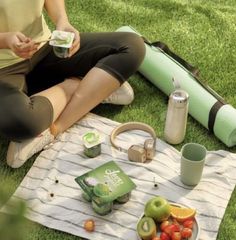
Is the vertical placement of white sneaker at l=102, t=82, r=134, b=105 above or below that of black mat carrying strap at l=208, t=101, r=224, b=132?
below

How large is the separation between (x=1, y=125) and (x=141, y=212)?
548 mm

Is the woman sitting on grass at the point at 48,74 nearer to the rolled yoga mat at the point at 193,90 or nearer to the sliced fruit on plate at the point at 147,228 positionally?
the rolled yoga mat at the point at 193,90

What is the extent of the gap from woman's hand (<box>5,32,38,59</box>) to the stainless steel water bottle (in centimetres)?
51

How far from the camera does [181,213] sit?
50.1 inches

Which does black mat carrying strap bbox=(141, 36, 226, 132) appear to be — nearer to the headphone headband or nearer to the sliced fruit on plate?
the headphone headband

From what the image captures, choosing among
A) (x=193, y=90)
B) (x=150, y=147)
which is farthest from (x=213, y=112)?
(x=150, y=147)

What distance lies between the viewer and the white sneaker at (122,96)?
5.65 ft

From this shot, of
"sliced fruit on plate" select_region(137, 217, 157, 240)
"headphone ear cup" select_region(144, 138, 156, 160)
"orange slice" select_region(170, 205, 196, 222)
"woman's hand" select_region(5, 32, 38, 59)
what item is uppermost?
"woman's hand" select_region(5, 32, 38, 59)

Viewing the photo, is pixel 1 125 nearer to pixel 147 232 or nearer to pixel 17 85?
pixel 17 85

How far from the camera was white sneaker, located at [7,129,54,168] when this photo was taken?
4.86 feet

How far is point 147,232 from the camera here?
1202mm

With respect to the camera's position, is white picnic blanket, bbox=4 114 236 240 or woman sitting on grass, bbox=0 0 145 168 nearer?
white picnic blanket, bbox=4 114 236 240

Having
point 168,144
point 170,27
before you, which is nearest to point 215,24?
point 170,27

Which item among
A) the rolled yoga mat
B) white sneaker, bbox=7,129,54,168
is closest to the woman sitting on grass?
white sneaker, bbox=7,129,54,168
